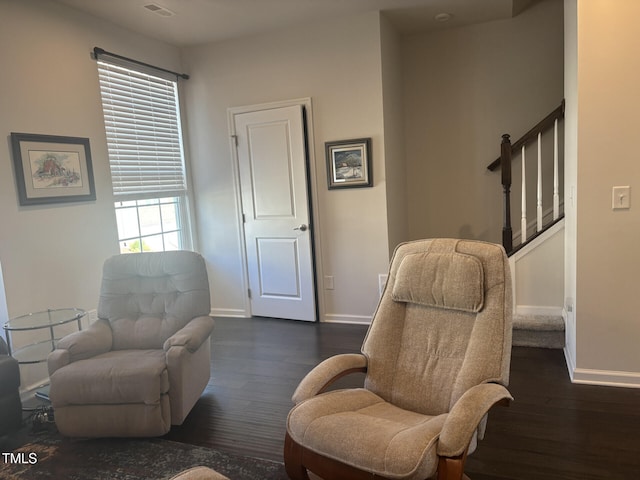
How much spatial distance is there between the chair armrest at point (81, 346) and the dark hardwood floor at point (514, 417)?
0.67 meters

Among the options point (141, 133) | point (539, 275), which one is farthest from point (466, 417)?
point (141, 133)

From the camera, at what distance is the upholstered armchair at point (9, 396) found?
8.46 ft

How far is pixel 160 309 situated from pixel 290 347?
1231 millimetres

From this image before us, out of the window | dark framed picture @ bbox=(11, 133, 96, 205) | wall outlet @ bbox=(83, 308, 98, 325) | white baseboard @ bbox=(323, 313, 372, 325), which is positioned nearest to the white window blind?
the window

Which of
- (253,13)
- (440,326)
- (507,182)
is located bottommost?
(440,326)

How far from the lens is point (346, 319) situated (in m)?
4.42

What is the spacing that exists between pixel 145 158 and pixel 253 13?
161cm

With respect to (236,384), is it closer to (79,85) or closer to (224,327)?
Result: (224,327)

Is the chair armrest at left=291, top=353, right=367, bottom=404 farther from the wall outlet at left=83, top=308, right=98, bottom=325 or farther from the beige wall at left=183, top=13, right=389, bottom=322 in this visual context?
the wall outlet at left=83, top=308, right=98, bottom=325

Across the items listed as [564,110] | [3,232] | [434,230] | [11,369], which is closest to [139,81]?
[3,232]

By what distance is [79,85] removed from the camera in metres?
3.57

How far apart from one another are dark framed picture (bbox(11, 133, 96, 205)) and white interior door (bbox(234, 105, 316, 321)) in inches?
57.5

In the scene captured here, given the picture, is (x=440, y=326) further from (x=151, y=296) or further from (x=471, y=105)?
(x=471, y=105)

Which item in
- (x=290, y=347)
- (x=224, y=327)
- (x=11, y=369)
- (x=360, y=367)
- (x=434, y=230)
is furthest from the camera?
(x=434, y=230)
